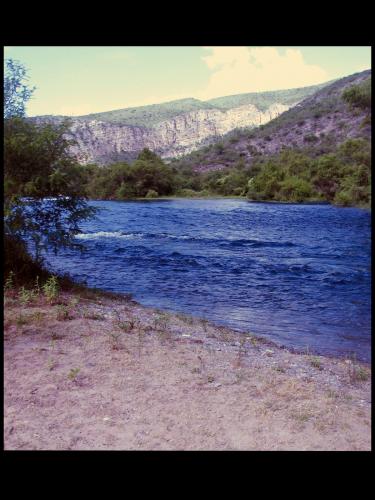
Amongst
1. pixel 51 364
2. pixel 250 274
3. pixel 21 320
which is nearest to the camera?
pixel 51 364

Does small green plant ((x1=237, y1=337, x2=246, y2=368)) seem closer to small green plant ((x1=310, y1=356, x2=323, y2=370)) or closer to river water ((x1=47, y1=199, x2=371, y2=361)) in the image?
small green plant ((x1=310, y1=356, x2=323, y2=370))

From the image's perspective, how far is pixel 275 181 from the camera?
63.1 metres

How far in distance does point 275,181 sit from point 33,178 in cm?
5552

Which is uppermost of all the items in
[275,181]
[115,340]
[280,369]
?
[275,181]

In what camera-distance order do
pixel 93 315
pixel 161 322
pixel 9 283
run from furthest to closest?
pixel 9 283, pixel 161 322, pixel 93 315

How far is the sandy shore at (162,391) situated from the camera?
4.30 m

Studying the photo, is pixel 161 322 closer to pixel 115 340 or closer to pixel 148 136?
pixel 115 340

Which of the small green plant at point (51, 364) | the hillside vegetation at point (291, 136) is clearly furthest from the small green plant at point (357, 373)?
the hillside vegetation at point (291, 136)

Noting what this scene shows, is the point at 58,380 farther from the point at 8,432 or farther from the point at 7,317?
the point at 7,317

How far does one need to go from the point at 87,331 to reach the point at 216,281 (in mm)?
7809

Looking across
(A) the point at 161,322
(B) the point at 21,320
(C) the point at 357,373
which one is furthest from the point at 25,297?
(C) the point at 357,373

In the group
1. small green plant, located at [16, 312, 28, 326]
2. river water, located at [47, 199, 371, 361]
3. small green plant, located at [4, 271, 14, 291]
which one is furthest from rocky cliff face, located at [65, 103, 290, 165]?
small green plant, located at [16, 312, 28, 326]
